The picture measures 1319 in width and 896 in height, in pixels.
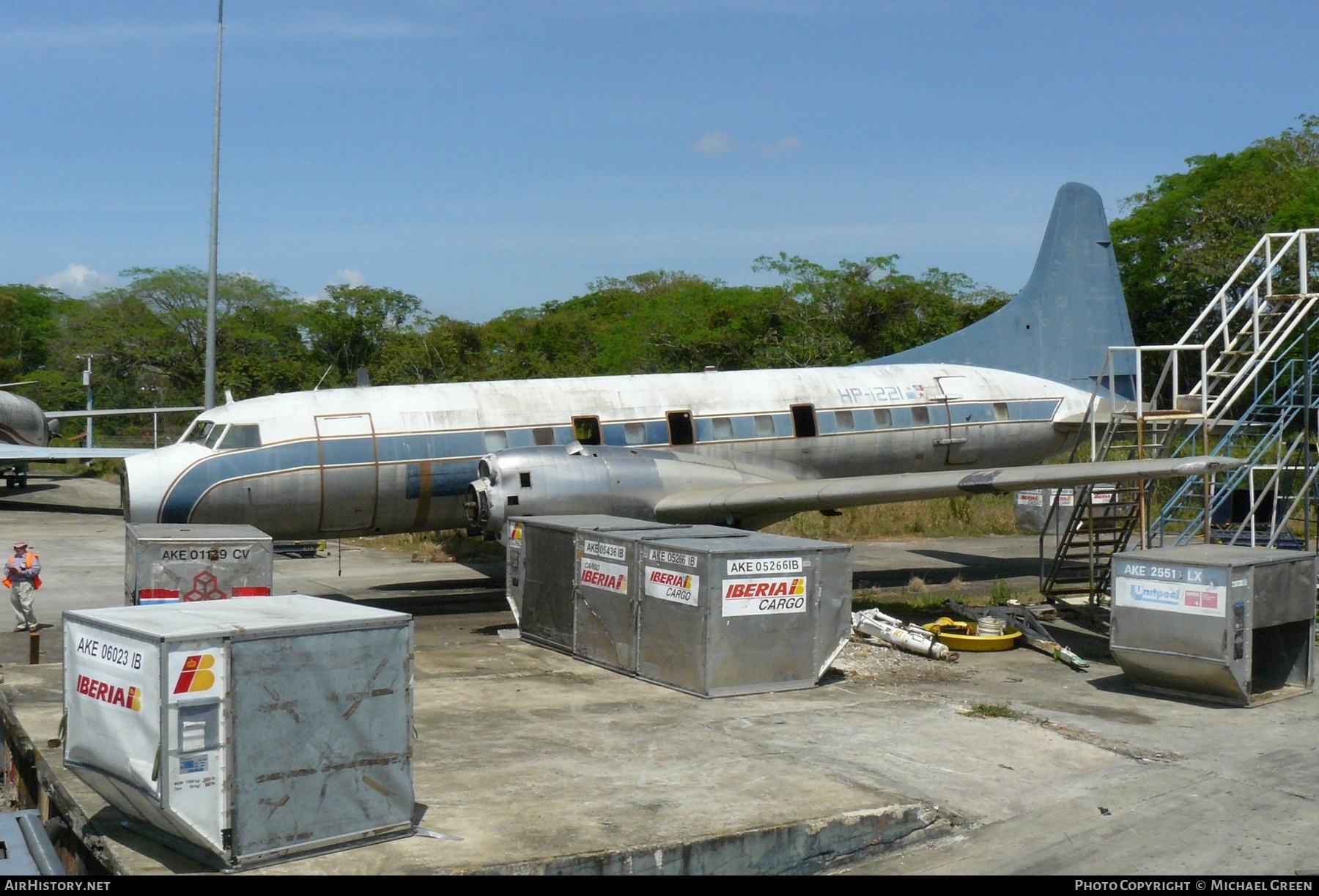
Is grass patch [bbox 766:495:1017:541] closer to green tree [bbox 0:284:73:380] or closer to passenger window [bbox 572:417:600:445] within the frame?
passenger window [bbox 572:417:600:445]

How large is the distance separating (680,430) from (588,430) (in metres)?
1.62

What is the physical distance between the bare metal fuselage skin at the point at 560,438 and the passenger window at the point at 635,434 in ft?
0.10

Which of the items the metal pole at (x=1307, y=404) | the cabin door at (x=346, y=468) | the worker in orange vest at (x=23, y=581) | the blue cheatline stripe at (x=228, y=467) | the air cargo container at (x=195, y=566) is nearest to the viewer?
the air cargo container at (x=195, y=566)

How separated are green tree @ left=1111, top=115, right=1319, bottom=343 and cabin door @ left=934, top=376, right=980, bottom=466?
104 ft

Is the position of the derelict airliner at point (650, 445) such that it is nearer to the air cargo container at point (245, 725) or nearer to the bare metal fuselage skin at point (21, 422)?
the air cargo container at point (245, 725)

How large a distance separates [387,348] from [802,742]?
5370 centimetres

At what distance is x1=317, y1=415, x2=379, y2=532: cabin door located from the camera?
17812mm

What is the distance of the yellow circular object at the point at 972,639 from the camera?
15.8m

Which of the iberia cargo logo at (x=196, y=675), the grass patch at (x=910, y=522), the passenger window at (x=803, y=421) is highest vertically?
the passenger window at (x=803, y=421)

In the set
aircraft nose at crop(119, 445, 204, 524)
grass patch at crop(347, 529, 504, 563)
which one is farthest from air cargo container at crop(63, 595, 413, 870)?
grass patch at crop(347, 529, 504, 563)

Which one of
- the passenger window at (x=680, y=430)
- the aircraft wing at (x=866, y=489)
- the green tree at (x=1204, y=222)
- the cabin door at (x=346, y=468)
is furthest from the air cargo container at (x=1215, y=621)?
the green tree at (x=1204, y=222)

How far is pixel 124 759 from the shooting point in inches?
291
